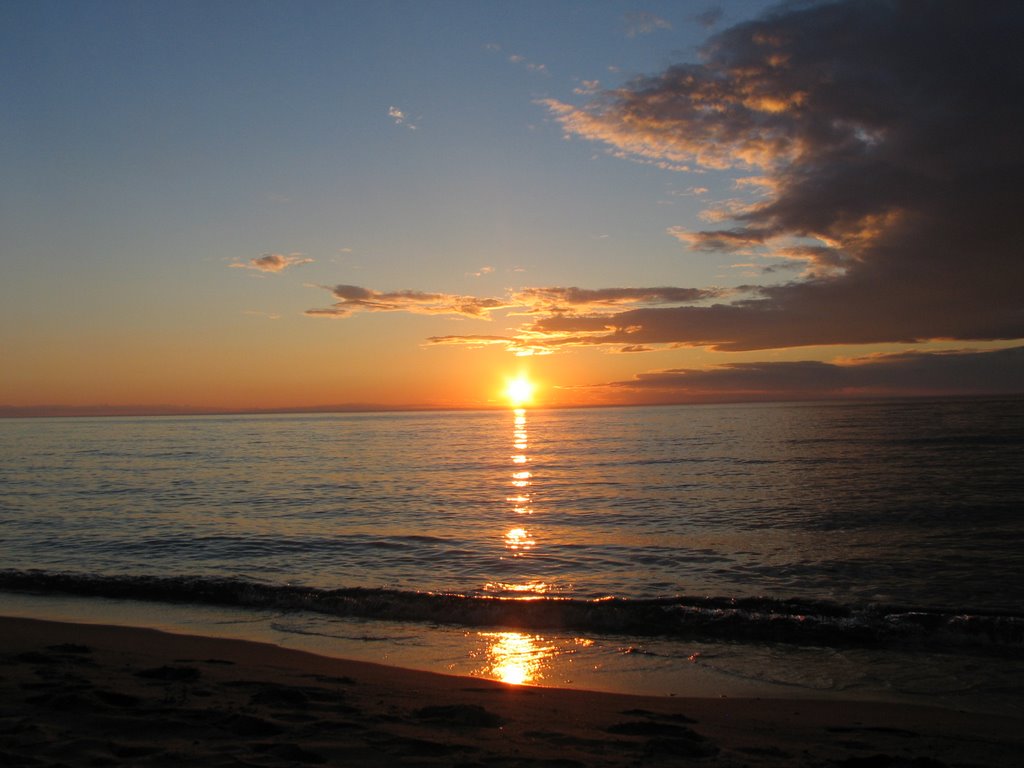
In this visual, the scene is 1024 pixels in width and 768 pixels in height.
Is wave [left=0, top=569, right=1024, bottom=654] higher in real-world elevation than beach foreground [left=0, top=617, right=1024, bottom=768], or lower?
lower

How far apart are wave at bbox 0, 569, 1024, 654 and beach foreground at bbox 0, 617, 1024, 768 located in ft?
11.3

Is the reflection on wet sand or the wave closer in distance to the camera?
the reflection on wet sand

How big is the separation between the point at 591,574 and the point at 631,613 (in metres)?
3.55

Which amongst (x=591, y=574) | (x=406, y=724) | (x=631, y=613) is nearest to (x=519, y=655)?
(x=631, y=613)

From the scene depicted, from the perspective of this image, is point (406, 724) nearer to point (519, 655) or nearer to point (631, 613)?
point (519, 655)

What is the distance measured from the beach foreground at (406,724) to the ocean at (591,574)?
102 centimetres

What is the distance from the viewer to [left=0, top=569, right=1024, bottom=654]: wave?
11492 mm

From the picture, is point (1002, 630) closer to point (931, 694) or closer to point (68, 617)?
point (931, 694)

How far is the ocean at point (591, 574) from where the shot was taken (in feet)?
34.2

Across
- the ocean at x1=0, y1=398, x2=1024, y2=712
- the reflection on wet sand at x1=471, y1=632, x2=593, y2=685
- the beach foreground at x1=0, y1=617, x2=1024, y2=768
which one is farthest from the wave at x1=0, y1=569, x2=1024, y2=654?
the beach foreground at x1=0, y1=617, x2=1024, y2=768

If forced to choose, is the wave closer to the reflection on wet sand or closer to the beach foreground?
the reflection on wet sand

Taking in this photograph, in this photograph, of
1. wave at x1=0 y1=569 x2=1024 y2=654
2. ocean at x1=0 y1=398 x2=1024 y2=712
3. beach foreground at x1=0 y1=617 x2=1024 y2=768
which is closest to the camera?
beach foreground at x1=0 y1=617 x2=1024 y2=768

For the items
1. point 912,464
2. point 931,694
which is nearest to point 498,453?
point 912,464

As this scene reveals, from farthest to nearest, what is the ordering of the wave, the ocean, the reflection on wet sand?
1. the wave
2. the ocean
3. the reflection on wet sand
